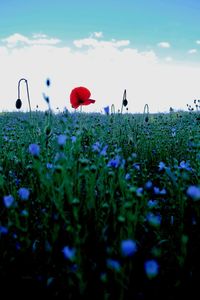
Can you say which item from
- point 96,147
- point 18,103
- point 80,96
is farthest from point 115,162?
point 18,103

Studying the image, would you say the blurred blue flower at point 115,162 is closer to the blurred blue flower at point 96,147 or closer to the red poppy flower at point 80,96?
the blurred blue flower at point 96,147

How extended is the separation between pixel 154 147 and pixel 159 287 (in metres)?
2.94

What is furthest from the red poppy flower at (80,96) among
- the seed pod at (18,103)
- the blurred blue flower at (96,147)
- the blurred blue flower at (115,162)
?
the seed pod at (18,103)

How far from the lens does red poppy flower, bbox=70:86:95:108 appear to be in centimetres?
324

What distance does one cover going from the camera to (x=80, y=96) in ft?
10.7

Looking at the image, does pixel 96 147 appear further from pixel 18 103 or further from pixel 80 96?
pixel 18 103

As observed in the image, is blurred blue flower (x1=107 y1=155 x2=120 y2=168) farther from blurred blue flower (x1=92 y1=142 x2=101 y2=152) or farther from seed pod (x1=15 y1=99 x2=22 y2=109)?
seed pod (x1=15 y1=99 x2=22 y2=109)

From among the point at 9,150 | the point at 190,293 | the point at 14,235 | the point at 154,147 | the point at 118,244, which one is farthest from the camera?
the point at 154,147

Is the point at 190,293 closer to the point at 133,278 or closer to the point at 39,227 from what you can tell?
the point at 133,278

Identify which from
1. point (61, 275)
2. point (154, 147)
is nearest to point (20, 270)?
point (61, 275)

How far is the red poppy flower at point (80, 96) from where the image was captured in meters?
3.24

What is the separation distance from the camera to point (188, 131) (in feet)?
16.8

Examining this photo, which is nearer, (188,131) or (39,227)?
(39,227)

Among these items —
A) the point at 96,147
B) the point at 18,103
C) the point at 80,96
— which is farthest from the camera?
the point at 18,103
